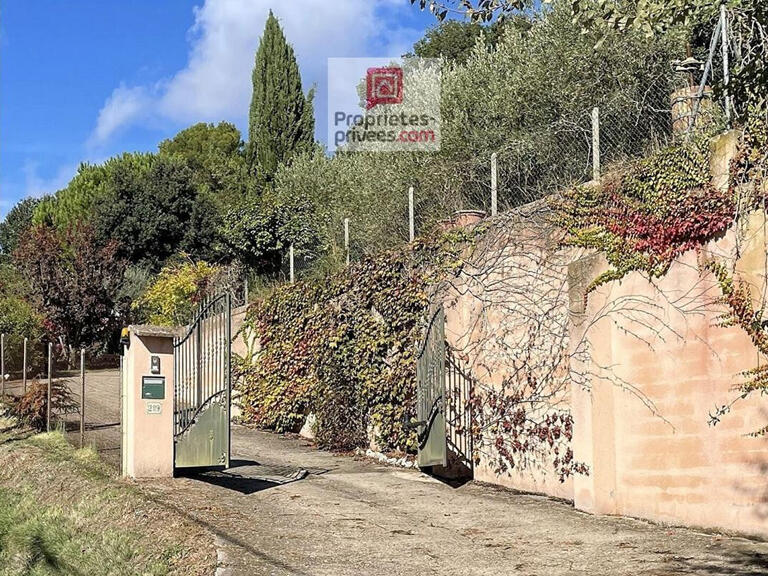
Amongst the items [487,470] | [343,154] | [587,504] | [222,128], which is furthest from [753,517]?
[222,128]

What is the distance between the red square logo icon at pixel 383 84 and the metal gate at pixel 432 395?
12121mm

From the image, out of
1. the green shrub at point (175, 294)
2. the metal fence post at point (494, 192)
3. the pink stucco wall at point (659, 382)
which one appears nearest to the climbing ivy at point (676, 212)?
the pink stucco wall at point (659, 382)

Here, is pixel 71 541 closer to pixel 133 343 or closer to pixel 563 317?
pixel 133 343

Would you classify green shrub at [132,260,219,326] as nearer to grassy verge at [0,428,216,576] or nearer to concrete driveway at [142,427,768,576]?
grassy verge at [0,428,216,576]

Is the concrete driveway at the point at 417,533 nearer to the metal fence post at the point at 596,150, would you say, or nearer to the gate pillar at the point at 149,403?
the gate pillar at the point at 149,403

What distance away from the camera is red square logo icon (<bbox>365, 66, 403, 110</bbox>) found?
22.0 m

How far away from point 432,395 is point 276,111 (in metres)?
25.0

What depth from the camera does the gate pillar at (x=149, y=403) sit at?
393 inches

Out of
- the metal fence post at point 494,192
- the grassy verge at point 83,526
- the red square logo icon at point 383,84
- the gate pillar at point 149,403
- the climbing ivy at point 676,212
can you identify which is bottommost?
the grassy verge at point 83,526

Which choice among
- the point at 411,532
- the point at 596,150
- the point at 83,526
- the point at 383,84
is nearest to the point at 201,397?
the point at 83,526

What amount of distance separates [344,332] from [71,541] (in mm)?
5681

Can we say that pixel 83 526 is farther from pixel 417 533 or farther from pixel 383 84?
pixel 383 84

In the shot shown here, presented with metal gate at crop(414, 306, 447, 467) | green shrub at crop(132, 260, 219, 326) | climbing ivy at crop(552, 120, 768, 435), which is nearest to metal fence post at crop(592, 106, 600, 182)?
climbing ivy at crop(552, 120, 768, 435)

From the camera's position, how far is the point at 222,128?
46219 millimetres
